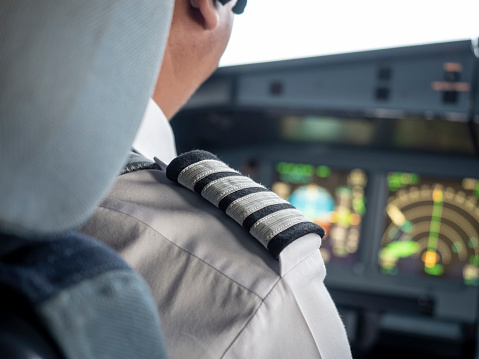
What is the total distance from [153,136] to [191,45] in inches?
4.6

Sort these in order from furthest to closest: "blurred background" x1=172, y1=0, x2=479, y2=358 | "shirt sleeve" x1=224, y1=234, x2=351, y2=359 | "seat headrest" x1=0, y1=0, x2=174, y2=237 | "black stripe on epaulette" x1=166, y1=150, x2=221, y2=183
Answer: "blurred background" x1=172, y1=0, x2=479, y2=358 → "black stripe on epaulette" x1=166, y1=150, x2=221, y2=183 → "shirt sleeve" x1=224, y1=234, x2=351, y2=359 → "seat headrest" x1=0, y1=0, x2=174, y2=237

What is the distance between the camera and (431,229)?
2.78 meters

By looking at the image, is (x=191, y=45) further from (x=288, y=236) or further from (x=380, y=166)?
(x=380, y=166)

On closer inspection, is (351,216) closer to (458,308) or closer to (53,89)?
(458,308)

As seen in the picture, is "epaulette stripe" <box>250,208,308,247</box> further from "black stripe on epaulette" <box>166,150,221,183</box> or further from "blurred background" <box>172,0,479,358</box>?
"blurred background" <box>172,0,479,358</box>

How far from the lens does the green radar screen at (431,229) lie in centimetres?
275

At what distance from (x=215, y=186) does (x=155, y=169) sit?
97 millimetres

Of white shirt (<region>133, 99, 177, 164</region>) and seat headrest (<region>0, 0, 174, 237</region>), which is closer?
seat headrest (<region>0, 0, 174, 237</region>)

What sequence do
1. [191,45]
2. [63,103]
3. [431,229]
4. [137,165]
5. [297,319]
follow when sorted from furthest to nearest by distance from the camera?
[431,229] < [191,45] < [137,165] < [297,319] < [63,103]

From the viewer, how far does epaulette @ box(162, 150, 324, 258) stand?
19.0 inches

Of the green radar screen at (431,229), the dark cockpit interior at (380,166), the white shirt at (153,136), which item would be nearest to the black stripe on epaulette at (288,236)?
the white shirt at (153,136)

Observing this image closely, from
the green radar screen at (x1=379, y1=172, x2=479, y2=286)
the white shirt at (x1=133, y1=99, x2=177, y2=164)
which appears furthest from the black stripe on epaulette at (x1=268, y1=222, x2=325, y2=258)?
the green radar screen at (x1=379, y1=172, x2=479, y2=286)

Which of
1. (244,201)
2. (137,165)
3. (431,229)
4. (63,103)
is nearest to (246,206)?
(244,201)

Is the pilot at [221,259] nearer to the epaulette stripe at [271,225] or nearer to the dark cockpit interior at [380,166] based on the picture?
the epaulette stripe at [271,225]
